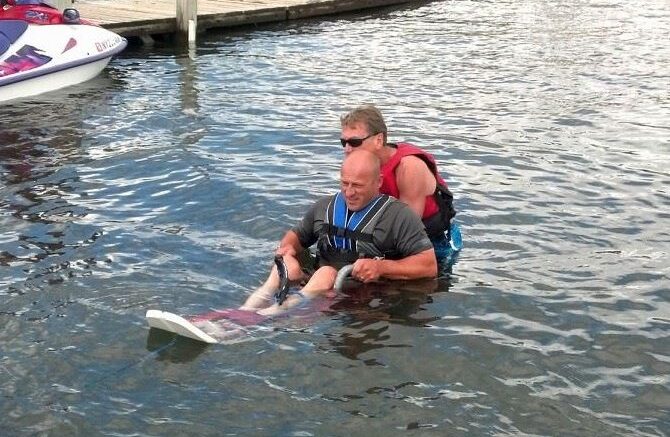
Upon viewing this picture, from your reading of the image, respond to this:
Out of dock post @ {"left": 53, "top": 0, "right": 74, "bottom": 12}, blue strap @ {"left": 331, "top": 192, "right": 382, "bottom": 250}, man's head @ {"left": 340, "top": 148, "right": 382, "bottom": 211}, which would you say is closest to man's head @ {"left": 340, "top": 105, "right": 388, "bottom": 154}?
man's head @ {"left": 340, "top": 148, "right": 382, "bottom": 211}

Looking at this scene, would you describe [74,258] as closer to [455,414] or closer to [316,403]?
[316,403]

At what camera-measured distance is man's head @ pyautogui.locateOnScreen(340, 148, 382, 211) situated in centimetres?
748

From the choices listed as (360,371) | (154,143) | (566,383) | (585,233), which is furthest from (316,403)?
(154,143)

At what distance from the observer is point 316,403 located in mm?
6355

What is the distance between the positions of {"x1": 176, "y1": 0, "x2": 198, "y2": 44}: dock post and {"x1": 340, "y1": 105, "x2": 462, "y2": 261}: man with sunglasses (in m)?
14.0

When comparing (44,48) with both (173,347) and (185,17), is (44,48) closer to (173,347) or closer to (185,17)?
(185,17)

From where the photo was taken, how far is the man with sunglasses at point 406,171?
7.63 metres

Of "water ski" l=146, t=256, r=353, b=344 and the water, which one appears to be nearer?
the water

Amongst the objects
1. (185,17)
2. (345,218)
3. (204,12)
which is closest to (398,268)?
(345,218)

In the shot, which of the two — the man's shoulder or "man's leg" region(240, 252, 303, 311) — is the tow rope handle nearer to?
"man's leg" region(240, 252, 303, 311)

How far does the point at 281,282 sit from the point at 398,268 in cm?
91

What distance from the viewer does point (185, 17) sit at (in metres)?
21.5

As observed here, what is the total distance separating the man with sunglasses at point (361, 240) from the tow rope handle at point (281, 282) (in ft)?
0.14

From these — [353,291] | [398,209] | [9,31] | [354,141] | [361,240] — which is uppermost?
[354,141]
